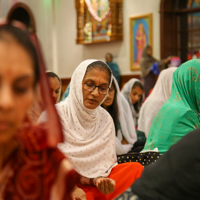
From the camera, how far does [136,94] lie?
17.4ft


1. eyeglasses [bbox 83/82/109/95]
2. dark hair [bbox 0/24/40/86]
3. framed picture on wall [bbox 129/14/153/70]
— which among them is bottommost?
eyeglasses [bbox 83/82/109/95]

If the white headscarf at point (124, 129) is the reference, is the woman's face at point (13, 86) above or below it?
above

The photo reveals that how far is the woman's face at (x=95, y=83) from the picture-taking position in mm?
2328

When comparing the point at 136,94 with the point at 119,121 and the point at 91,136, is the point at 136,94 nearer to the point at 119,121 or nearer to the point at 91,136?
the point at 119,121

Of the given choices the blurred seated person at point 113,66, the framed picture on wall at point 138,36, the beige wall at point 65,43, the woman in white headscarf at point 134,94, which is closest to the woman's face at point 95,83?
the woman in white headscarf at point 134,94

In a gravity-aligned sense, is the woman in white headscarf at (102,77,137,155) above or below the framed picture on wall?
below

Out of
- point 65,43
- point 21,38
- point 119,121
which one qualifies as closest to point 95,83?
point 119,121

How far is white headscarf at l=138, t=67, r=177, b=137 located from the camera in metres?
3.96

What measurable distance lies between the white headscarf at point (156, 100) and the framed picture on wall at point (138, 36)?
19.0ft

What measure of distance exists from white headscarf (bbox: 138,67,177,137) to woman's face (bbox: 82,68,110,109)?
5.21 ft

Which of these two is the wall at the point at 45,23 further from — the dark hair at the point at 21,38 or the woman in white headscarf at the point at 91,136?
the dark hair at the point at 21,38

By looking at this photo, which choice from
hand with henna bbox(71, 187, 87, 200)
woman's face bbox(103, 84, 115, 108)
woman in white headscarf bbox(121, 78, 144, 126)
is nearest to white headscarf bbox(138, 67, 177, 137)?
woman's face bbox(103, 84, 115, 108)

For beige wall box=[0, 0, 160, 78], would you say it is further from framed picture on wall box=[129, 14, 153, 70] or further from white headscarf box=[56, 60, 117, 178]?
white headscarf box=[56, 60, 117, 178]

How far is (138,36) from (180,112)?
302 inches
